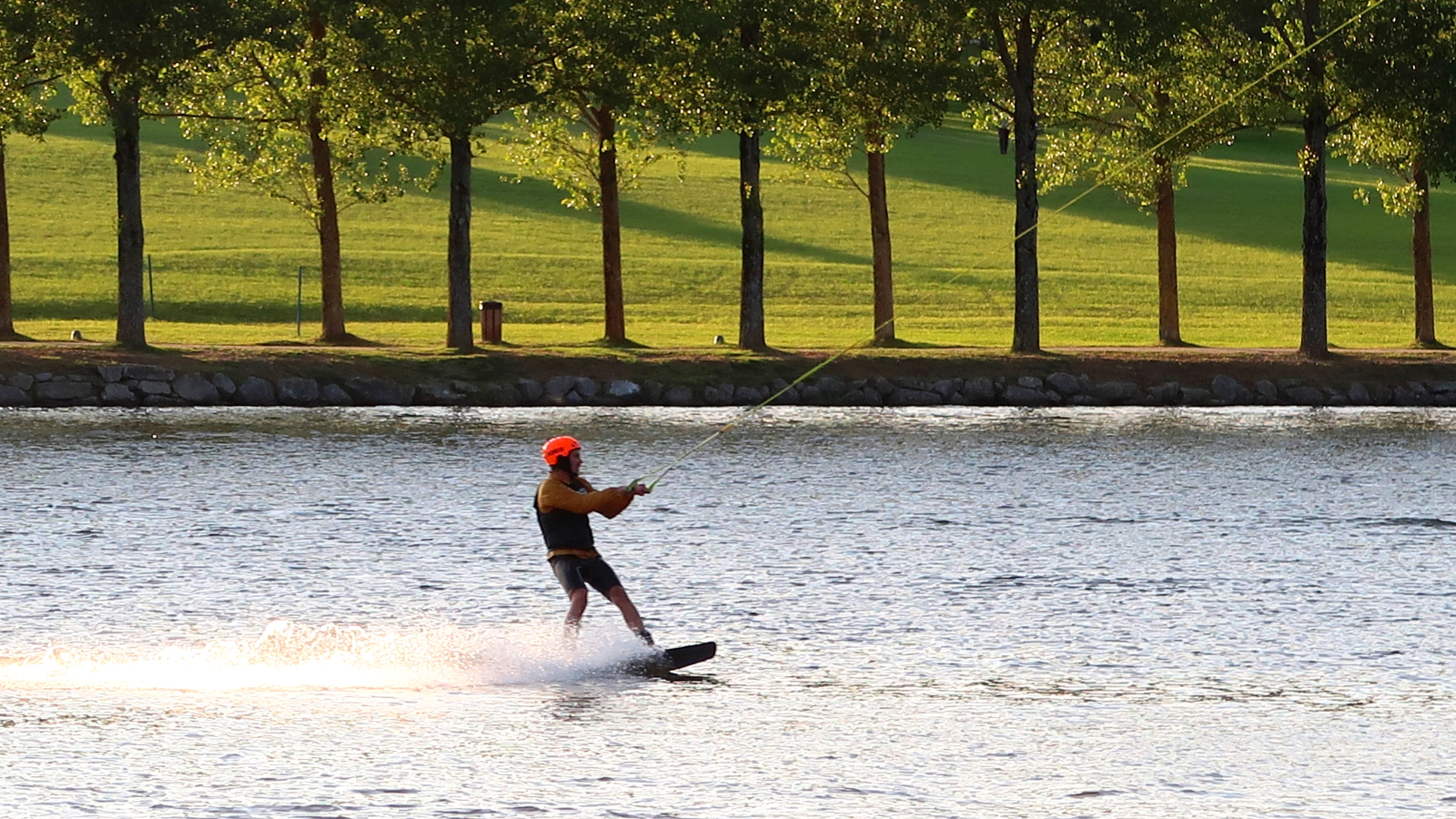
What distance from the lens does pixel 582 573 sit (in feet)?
52.9

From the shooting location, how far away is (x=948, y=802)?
11930 millimetres

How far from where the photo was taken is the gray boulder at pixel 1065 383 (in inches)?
1677

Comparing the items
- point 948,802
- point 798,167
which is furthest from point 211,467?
point 798,167

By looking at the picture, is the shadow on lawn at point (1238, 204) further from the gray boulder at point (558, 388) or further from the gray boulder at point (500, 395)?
the gray boulder at point (500, 395)

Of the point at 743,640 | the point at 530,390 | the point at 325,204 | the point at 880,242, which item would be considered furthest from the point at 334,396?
the point at 743,640

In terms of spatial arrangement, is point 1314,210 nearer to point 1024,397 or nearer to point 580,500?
point 1024,397

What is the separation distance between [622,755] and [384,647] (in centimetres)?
407

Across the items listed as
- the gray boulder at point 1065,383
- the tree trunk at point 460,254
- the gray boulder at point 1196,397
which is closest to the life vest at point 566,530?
the gray boulder at point 1065,383


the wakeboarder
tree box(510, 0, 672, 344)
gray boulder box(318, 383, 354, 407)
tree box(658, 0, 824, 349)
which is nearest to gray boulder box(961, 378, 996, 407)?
tree box(658, 0, 824, 349)

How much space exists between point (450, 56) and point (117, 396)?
30.7 feet

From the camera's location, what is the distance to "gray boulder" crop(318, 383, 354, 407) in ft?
133

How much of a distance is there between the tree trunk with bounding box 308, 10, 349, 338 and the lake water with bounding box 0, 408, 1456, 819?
50.2 feet

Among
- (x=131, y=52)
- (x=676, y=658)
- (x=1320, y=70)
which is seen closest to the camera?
(x=676, y=658)

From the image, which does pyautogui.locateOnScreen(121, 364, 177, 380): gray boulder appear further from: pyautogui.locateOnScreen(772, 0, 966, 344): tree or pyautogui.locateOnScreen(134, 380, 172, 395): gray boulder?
pyautogui.locateOnScreen(772, 0, 966, 344): tree
